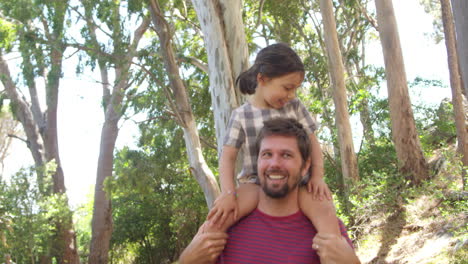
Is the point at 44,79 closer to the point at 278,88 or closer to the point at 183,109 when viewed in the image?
the point at 183,109

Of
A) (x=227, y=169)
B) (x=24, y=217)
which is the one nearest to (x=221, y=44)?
(x=227, y=169)

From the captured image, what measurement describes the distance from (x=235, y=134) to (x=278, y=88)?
0.35 meters

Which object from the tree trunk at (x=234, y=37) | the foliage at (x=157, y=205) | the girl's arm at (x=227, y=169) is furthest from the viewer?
the foliage at (x=157, y=205)

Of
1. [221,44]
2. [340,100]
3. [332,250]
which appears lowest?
[332,250]

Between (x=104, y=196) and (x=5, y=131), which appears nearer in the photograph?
(x=104, y=196)

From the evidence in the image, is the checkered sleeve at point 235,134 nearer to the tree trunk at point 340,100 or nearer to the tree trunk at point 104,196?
the tree trunk at point 340,100

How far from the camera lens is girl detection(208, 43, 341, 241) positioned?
2.48 m

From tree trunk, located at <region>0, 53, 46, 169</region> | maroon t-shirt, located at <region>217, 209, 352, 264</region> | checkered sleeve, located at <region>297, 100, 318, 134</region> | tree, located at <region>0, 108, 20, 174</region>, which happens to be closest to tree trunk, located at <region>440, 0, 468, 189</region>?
checkered sleeve, located at <region>297, 100, 318, 134</region>

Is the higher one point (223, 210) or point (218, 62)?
point (218, 62)

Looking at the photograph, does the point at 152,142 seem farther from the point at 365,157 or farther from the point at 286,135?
the point at 286,135

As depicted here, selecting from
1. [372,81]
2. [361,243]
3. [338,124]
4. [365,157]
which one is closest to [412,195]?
[361,243]

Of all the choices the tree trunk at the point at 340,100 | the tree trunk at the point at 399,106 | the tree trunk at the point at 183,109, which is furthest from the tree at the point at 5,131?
the tree trunk at the point at 399,106

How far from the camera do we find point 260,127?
2908 millimetres

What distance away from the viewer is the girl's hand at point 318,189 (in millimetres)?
2496
